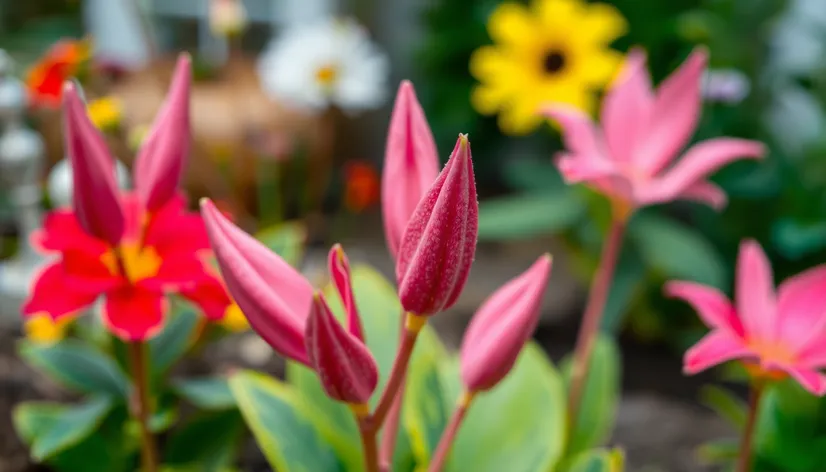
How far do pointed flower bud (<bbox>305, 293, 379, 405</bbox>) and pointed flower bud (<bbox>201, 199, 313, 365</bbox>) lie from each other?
13 mm

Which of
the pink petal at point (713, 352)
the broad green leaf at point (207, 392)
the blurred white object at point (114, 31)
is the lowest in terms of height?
the blurred white object at point (114, 31)

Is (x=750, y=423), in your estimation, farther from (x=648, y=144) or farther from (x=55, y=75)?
(x=55, y=75)

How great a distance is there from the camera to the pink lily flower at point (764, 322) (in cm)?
A: 31

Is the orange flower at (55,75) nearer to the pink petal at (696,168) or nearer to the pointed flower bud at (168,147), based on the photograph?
the pointed flower bud at (168,147)

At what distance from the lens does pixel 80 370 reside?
0.46 metres

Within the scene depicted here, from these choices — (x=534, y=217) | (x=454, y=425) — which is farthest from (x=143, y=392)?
(x=534, y=217)

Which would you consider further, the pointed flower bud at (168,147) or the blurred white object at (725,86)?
the blurred white object at (725,86)

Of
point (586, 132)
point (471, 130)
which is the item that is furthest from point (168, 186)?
point (471, 130)

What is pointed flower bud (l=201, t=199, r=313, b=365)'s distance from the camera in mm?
247

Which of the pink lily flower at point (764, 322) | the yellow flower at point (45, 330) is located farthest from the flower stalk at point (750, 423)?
the yellow flower at point (45, 330)

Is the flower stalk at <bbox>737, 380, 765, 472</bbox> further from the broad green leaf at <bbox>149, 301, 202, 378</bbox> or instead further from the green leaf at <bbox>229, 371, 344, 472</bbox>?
the broad green leaf at <bbox>149, 301, 202, 378</bbox>

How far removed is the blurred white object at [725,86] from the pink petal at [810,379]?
0.60 metres

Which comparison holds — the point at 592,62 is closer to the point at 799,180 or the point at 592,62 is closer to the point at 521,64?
the point at 521,64

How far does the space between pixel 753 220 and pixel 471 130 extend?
2.09 ft
